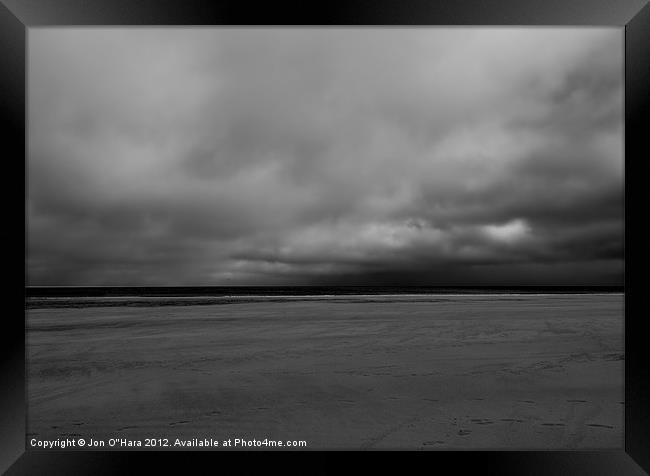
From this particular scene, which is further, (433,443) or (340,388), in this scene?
(340,388)

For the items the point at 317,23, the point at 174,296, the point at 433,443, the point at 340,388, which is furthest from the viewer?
the point at 174,296

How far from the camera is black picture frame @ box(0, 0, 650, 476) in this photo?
2098 millimetres

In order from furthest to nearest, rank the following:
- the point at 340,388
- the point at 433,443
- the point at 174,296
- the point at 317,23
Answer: the point at 174,296 < the point at 340,388 < the point at 433,443 < the point at 317,23

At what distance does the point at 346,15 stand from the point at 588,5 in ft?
4.28

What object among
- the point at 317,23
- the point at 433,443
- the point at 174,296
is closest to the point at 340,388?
the point at 433,443

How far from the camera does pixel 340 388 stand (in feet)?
Answer: 12.4

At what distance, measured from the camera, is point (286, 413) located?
3137 mm

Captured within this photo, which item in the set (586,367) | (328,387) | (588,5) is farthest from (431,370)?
(588,5)

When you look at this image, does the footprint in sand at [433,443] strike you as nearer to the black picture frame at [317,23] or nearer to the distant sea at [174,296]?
the black picture frame at [317,23]

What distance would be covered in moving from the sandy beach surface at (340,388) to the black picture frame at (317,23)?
574 mm

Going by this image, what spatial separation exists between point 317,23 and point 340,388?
299 cm

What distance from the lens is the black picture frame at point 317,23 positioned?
82.6 inches

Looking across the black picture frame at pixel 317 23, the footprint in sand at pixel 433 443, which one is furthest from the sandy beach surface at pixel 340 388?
the black picture frame at pixel 317 23

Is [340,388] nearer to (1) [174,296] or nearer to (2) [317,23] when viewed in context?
(2) [317,23]
